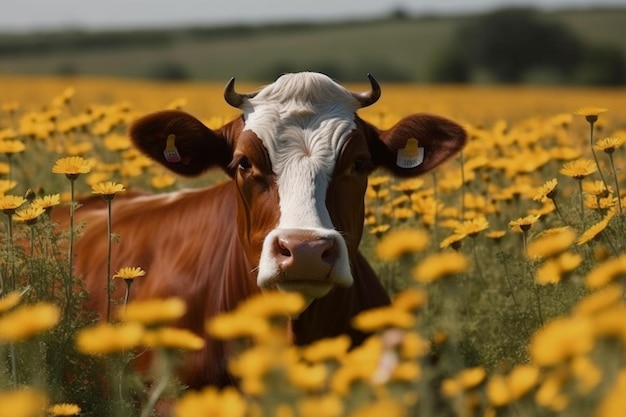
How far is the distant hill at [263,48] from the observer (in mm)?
56625

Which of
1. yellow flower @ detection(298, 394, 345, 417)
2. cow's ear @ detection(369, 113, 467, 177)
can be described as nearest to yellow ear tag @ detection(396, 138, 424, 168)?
cow's ear @ detection(369, 113, 467, 177)

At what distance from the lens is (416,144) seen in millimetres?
5738

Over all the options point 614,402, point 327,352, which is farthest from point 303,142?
point 614,402

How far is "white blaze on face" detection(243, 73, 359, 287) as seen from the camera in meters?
4.57

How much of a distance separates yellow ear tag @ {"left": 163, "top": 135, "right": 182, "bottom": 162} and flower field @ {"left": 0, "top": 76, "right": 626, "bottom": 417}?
38cm

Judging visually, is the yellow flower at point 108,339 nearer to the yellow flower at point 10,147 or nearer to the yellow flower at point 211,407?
the yellow flower at point 211,407

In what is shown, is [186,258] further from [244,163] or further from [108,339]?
[108,339]

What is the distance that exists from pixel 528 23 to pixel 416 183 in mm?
60122

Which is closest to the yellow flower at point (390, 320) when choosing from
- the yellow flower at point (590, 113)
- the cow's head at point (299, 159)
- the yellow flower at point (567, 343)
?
the yellow flower at point (567, 343)

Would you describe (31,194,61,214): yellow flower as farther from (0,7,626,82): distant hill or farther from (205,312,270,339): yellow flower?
(0,7,626,82): distant hill

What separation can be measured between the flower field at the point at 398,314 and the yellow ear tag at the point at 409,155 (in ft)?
1.37

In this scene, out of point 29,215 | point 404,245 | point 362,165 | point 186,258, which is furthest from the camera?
point 186,258

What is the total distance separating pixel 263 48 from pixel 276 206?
5967cm

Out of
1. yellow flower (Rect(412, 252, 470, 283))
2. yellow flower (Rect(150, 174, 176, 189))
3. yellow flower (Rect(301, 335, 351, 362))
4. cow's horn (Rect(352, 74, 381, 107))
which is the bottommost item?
yellow flower (Rect(301, 335, 351, 362))
